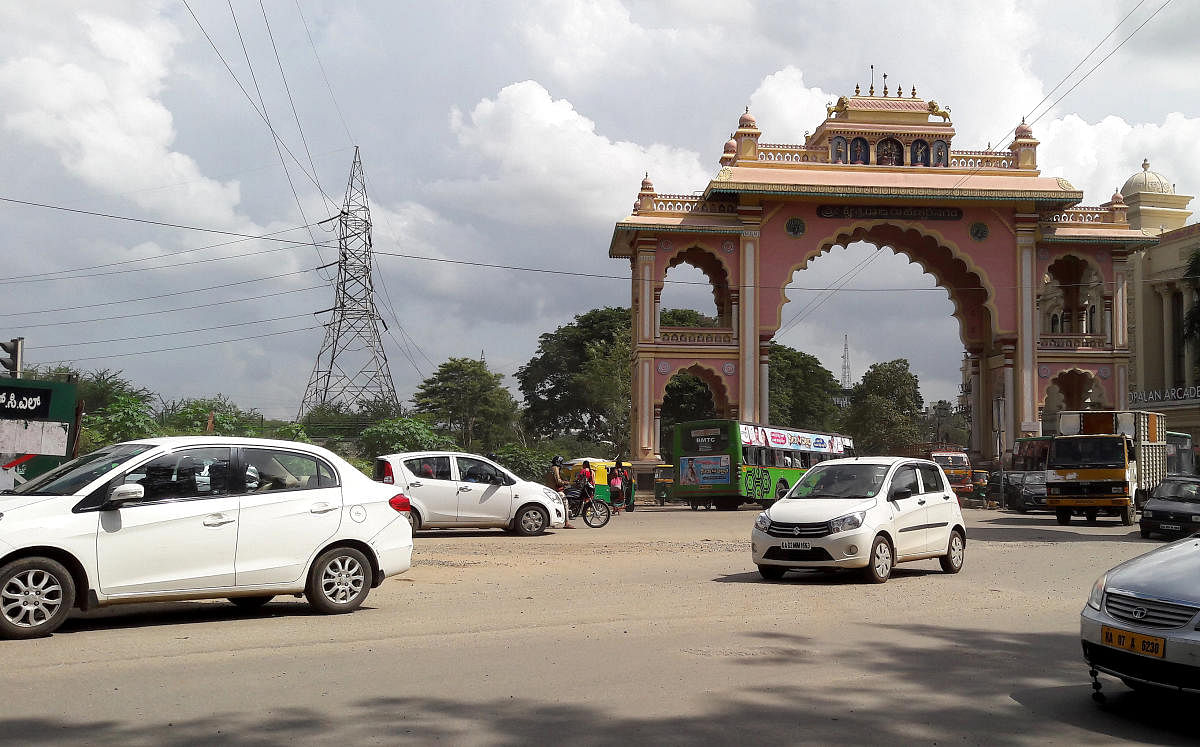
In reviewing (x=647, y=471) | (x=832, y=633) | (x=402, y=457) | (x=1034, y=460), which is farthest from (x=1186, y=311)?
(x=832, y=633)

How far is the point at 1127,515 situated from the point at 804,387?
160 ft

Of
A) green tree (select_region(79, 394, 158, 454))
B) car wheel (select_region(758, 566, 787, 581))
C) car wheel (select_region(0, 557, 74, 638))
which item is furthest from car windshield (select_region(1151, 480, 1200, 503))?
green tree (select_region(79, 394, 158, 454))

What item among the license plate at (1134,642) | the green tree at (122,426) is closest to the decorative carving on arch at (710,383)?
the green tree at (122,426)

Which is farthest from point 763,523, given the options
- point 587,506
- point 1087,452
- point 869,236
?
point 869,236

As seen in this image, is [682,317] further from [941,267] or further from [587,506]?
[587,506]

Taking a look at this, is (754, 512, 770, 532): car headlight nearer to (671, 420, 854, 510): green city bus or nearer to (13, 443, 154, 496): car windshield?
(13, 443, 154, 496): car windshield

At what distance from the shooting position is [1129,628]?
19.9 ft

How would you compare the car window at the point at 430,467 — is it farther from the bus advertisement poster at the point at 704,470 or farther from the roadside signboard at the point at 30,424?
the bus advertisement poster at the point at 704,470

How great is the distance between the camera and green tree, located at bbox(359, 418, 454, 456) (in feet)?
114

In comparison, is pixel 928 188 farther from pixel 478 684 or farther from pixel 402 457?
pixel 478 684

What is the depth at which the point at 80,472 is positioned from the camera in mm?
8797

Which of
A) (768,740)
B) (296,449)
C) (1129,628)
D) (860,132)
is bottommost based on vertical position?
(768,740)

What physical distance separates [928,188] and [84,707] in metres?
39.0

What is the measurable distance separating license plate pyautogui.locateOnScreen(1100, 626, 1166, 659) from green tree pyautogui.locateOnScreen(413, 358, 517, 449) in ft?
182
